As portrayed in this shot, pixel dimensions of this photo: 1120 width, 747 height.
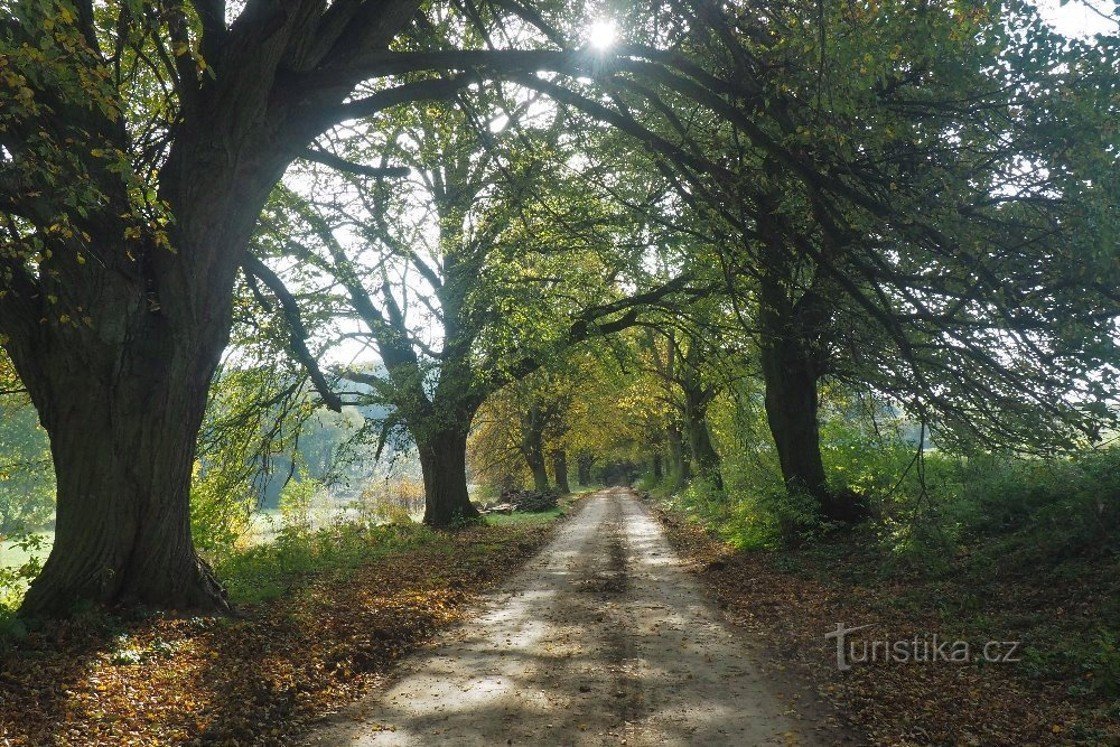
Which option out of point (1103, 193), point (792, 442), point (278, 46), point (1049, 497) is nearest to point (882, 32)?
point (1103, 193)

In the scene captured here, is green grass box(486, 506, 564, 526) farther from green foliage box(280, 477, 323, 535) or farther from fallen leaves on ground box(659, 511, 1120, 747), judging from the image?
fallen leaves on ground box(659, 511, 1120, 747)

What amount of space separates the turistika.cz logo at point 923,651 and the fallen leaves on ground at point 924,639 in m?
0.08

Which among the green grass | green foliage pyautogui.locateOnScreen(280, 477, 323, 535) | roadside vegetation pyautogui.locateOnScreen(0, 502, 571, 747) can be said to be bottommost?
the green grass

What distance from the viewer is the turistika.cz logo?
19.3ft

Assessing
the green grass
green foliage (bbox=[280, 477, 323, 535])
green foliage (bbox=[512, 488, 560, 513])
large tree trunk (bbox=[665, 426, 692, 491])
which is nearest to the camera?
green foliage (bbox=[280, 477, 323, 535])

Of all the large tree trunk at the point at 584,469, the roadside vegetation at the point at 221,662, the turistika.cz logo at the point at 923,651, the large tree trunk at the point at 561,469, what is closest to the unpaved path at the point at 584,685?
the roadside vegetation at the point at 221,662

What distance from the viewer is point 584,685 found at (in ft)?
19.0

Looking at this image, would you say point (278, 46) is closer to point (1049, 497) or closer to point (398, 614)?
point (398, 614)

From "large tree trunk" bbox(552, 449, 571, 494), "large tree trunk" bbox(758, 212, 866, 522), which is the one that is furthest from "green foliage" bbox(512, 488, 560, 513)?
"large tree trunk" bbox(758, 212, 866, 522)

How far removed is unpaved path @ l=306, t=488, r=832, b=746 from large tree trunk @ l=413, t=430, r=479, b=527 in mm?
9482

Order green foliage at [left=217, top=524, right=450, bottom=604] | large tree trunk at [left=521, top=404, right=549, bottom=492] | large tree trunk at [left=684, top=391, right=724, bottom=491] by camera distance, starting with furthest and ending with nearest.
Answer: large tree trunk at [left=521, top=404, right=549, bottom=492], large tree trunk at [left=684, top=391, right=724, bottom=491], green foliage at [left=217, top=524, right=450, bottom=604]

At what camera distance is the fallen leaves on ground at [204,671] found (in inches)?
178

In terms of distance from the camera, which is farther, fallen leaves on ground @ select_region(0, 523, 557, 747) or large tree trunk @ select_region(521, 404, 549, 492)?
large tree trunk @ select_region(521, 404, 549, 492)

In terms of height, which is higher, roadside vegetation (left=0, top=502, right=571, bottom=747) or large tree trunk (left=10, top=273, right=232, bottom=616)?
large tree trunk (left=10, top=273, right=232, bottom=616)
